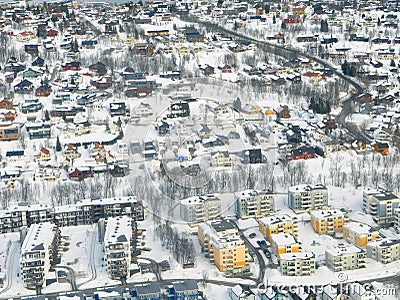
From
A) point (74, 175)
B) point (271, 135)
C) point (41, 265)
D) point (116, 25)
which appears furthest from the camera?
point (116, 25)

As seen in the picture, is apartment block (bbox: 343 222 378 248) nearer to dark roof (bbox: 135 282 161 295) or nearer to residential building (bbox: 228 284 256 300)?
residential building (bbox: 228 284 256 300)

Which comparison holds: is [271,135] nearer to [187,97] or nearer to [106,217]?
[187,97]

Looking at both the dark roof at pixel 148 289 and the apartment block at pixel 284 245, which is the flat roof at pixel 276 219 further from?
the dark roof at pixel 148 289

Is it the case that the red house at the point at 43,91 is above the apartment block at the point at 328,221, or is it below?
below

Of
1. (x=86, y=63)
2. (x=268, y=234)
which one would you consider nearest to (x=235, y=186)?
(x=268, y=234)

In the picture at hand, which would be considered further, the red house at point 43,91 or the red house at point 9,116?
the red house at point 43,91

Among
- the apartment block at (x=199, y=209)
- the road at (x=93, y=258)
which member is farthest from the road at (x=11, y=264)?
the apartment block at (x=199, y=209)

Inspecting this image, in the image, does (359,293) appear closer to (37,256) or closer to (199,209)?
(199,209)
